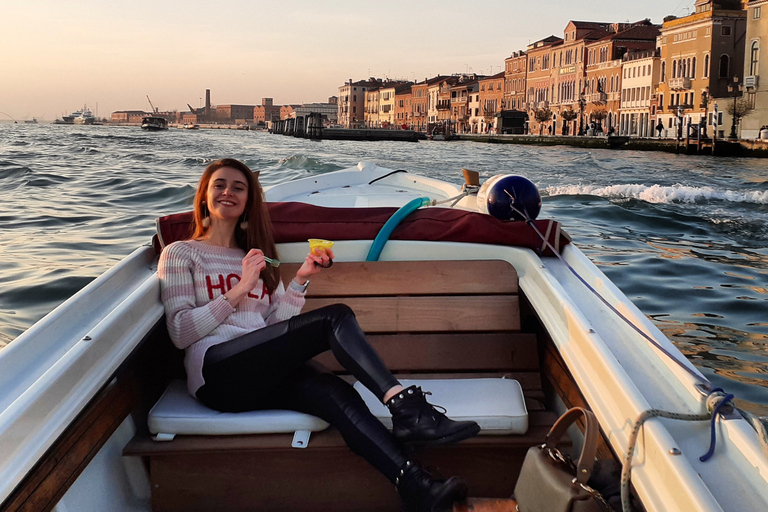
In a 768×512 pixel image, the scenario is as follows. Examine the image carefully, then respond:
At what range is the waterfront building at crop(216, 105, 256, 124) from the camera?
130 m

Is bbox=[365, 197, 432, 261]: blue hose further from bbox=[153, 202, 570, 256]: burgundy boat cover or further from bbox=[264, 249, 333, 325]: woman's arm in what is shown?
bbox=[264, 249, 333, 325]: woman's arm

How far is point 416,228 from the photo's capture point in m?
2.33

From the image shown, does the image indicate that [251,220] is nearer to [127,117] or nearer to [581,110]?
[581,110]

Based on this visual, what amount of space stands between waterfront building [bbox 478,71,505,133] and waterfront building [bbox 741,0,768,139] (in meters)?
25.4

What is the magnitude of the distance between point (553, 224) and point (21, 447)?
5.47 ft

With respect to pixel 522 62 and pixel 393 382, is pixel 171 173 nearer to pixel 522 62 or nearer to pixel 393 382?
pixel 393 382

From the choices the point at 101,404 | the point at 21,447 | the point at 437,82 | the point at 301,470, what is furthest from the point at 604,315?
the point at 437,82

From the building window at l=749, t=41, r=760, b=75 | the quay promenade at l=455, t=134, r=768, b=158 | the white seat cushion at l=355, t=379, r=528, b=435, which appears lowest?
the white seat cushion at l=355, t=379, r=528, b=435

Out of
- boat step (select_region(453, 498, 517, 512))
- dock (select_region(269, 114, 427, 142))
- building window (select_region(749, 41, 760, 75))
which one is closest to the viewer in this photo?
boat step (select_region(453, 498, 517, 512))

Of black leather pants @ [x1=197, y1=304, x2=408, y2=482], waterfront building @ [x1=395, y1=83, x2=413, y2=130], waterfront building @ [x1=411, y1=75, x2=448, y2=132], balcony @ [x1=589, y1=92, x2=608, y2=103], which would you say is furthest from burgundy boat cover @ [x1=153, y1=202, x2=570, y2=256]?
waterfront building @ [x1=395, y1=83, x2=413, y2=130]

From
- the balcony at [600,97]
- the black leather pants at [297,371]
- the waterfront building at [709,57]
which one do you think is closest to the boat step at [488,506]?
the black leather pants at [297,371]

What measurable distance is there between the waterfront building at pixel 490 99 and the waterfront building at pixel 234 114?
7972 centimetres

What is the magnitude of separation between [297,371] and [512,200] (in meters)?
1.04

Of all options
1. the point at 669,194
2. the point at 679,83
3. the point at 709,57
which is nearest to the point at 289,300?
the point at 669,194
